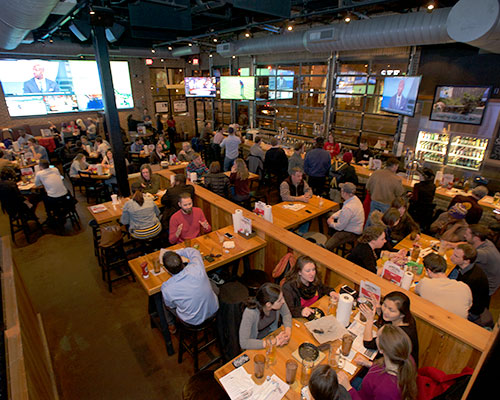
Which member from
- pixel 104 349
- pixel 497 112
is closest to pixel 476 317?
pixel 104 349

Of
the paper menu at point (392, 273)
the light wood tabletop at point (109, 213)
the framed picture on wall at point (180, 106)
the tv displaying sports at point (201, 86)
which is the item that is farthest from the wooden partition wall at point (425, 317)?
the framed picture on wall at point (180, 106)

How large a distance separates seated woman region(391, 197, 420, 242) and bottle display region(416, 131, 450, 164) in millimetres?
3488

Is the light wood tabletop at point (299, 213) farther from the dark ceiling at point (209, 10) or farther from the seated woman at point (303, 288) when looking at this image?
the dark ceiling at point (209, 10)


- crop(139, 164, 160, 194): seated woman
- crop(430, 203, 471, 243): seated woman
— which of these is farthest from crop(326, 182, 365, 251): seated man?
crop(139, 164, 160, 194): seated woman

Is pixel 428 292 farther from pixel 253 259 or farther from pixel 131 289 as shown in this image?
pixel 131 289

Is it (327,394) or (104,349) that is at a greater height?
(327,394)

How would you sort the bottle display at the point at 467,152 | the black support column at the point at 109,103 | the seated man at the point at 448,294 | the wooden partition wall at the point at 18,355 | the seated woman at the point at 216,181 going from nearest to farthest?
the wooden partition wall at the point at 18,355
the seated man at the point at 448,294
the black support column at the point at 109,103
the seated woman at the point at 216,181
the bottle display at the point at 467,152

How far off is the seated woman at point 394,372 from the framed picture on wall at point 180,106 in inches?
600

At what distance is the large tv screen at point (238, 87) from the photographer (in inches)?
418

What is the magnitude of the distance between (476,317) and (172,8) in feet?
21.6

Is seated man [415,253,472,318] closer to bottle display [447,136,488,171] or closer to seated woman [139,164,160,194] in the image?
seated woman [139,164,160,194]

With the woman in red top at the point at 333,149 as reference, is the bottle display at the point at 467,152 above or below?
above

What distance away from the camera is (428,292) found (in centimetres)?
268

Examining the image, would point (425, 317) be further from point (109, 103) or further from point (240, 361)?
point (109, 103)
